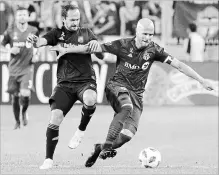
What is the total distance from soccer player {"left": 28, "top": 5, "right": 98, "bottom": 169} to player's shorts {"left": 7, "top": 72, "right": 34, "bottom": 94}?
5.76m

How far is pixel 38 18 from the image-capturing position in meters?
21.8

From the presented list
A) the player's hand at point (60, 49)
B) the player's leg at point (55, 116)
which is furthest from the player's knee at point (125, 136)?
the player's hand at point (60, 49)

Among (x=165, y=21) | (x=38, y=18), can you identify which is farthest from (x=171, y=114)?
(x=38, y=18)

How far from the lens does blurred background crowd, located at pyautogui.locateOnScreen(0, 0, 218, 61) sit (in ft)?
71.4

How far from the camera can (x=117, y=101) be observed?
10.7 metres

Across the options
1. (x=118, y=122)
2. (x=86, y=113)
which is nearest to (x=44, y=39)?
(x=86, y=113)

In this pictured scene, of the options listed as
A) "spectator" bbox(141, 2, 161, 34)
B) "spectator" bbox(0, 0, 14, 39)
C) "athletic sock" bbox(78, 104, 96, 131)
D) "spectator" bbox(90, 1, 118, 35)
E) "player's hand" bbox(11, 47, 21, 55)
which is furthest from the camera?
"spectator" bbox(141, 2, 161, 34)

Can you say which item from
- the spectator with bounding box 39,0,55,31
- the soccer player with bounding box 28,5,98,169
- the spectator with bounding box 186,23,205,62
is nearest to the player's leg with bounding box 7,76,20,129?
the spectator with bounding box 39,0,55,31

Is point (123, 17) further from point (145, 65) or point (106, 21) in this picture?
point (145, 65)

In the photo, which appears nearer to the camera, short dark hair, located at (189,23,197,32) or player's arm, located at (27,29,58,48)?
player's arm, located at (27,29,58,48)

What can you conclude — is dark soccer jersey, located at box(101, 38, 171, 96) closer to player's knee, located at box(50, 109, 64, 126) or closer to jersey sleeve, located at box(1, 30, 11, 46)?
player's knee, located at box(50, 109, 64, 126)

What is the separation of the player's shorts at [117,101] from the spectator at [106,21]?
10971 millimetres

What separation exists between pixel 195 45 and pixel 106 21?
9.04 ft

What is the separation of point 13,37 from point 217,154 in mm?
5468
